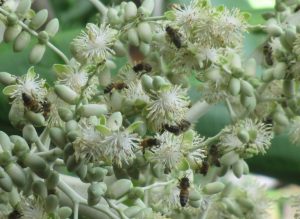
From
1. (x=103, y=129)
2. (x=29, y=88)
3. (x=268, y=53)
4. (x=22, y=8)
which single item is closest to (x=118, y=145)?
(x=103, y=129)

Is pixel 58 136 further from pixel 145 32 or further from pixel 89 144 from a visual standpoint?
pixel 145 32

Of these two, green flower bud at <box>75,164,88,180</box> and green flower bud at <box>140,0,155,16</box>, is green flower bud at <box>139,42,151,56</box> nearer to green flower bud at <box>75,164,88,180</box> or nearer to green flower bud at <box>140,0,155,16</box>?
green flower bud at <box>140,0,155,16</box>

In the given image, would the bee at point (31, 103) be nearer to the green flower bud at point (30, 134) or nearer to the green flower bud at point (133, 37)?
the green flower bud at point (30, 134)

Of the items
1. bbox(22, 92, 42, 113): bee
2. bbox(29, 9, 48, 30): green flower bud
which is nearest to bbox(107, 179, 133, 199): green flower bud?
bbox(22, 92, 42, 113): bee

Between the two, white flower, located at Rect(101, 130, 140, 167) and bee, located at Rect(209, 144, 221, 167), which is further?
bee, located at Rect(209, 144, 221, 167)

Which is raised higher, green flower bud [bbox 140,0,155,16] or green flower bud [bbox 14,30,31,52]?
green flower bud [bbox 140,0,155,16]

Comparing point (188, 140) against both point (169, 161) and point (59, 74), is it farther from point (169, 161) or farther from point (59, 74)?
point (59, 74)
